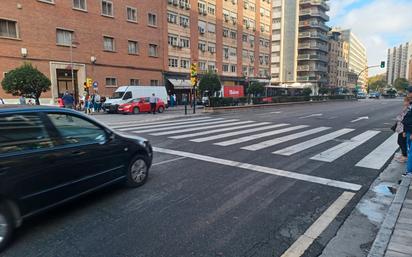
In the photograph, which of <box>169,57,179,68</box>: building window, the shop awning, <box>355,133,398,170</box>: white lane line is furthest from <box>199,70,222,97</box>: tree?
<box>355,133,398,170</box>: white lane line

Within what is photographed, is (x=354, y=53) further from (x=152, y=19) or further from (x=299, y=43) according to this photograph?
(x=152, y=19)

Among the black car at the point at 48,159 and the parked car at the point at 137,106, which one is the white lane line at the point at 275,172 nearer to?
the black car at the point at 48,159

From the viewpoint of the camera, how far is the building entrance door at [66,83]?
26697 millimetres

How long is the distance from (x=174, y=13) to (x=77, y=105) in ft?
59.2

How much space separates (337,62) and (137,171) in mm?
101130

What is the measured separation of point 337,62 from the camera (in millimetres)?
92812

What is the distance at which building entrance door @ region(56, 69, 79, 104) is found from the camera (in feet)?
87.6

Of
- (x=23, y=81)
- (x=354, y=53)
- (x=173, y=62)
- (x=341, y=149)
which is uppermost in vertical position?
(x=354, y=53)

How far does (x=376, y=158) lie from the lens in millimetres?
7363

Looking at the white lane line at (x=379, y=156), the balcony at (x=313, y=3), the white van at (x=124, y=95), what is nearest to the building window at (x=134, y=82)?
the white van at (x=124, y=95)

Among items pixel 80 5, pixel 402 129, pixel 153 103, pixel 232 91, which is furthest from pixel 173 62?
pixel 402 129

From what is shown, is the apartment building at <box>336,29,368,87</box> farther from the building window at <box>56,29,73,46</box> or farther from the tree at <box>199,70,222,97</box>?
the building window at <box>56,29,73,46</box>

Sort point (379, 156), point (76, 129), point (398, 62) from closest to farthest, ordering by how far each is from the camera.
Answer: point (76, 129)
point (379, 156)
point (398, 62)

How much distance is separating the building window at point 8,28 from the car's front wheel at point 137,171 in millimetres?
24544
